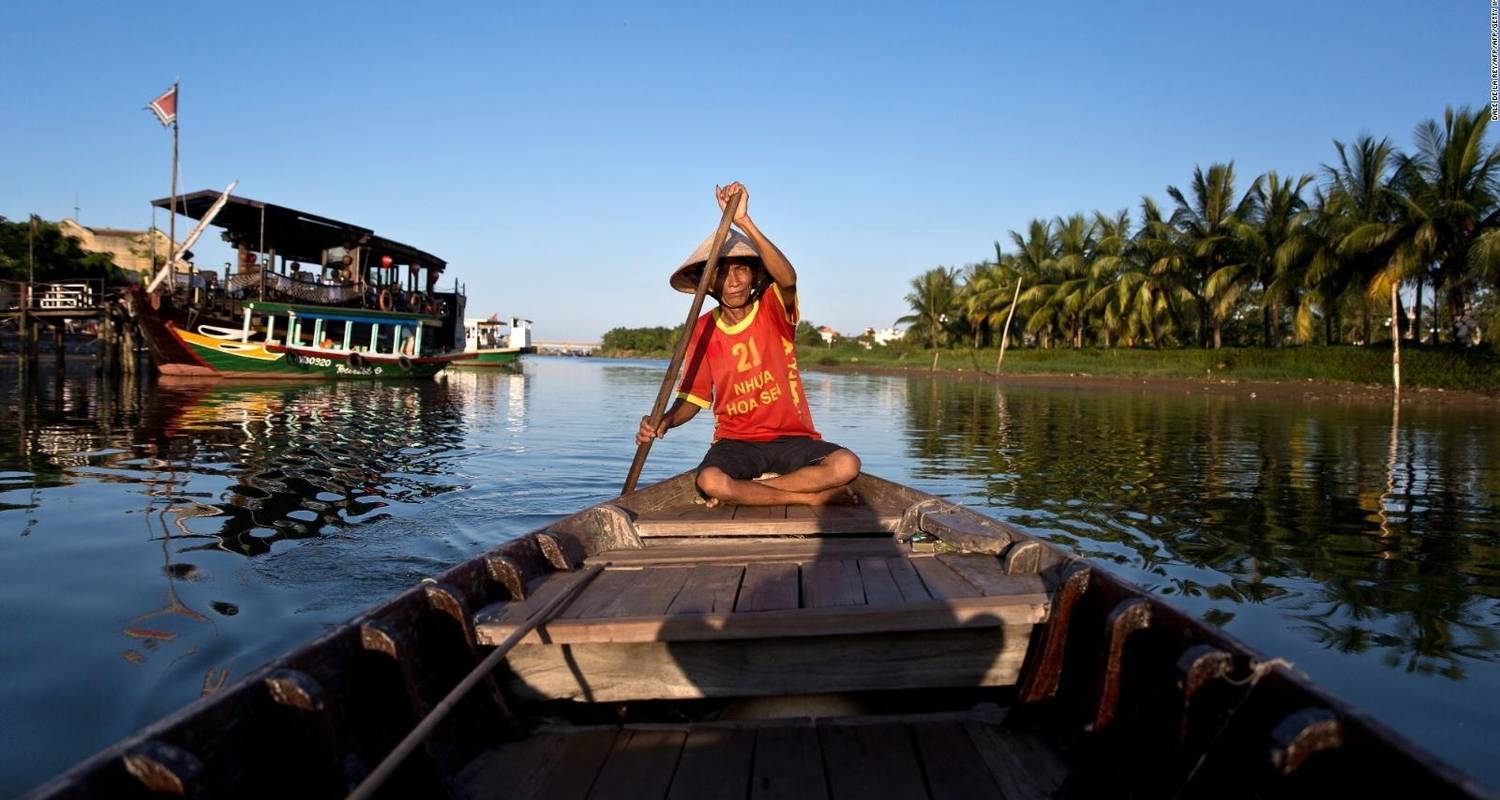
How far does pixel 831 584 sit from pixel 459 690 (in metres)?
1.33

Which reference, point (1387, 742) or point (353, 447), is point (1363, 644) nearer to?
point (1387, 742)

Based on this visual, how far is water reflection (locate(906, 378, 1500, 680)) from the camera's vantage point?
4.23 metres

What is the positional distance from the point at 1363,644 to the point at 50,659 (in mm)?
5516

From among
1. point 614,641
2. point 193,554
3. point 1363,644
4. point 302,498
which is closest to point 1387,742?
point 614,641

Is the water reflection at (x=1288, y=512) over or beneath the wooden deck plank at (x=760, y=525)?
beneath

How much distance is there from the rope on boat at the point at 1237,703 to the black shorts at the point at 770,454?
276 centimetres

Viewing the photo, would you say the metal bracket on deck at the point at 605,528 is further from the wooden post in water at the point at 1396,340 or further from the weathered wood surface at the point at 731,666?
the wooden post in water at the point at 1396,340

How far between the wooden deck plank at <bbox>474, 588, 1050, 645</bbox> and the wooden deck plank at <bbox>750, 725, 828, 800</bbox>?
259 millimetres

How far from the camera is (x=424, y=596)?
227 centimetres

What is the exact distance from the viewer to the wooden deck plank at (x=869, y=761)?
2020 millimetres

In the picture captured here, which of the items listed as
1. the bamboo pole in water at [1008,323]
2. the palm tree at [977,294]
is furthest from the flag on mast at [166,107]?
the palm tree at [977,294]

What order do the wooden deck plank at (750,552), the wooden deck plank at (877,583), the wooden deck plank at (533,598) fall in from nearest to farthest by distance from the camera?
1. the wooden deck plank at (533,598)
2. the wooden deck plank at (877,583)
3. the wooden deck plank at (750,552)

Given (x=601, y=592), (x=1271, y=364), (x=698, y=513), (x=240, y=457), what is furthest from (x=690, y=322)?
(x=1271, y=364)

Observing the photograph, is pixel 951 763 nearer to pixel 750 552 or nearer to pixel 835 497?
pixel 750 552
